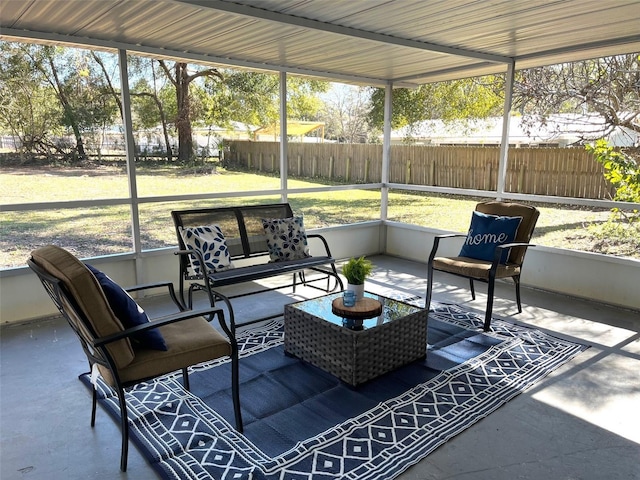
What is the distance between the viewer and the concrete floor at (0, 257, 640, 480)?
1966 mm

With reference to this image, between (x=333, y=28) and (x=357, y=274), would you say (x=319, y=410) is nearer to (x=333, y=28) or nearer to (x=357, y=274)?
(x=357, y=274)

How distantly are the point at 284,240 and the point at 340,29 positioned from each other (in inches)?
74.2

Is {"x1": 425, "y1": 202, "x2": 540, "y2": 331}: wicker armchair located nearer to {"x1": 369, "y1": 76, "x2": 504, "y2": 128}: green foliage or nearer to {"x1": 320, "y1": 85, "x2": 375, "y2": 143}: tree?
{"x1": 369, "y1": 76, "x2": 504, "y2": 128}: green foliage

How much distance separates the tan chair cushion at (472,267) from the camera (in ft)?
11.9

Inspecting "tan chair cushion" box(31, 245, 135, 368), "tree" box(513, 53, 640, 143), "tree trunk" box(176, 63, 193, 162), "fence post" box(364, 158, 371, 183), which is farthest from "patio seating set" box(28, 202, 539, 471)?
"tree trunk" box(176, 63, 193, 162)

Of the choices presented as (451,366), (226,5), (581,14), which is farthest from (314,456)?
(581,14)

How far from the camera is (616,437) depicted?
7.21 ft

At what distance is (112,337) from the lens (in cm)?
182

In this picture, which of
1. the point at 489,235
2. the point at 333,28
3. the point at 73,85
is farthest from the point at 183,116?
the point at 489,235

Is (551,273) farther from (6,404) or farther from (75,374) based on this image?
(6,404)

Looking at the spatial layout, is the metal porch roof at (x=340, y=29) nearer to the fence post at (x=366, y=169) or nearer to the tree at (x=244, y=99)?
the fence post at (x=366, y=169)

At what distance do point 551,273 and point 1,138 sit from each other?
21.3ft

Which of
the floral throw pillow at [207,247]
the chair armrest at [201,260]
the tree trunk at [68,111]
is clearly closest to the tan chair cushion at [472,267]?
the floral throw pillow at [207,247]

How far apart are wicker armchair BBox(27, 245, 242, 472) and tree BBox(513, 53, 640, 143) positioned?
5.37m
